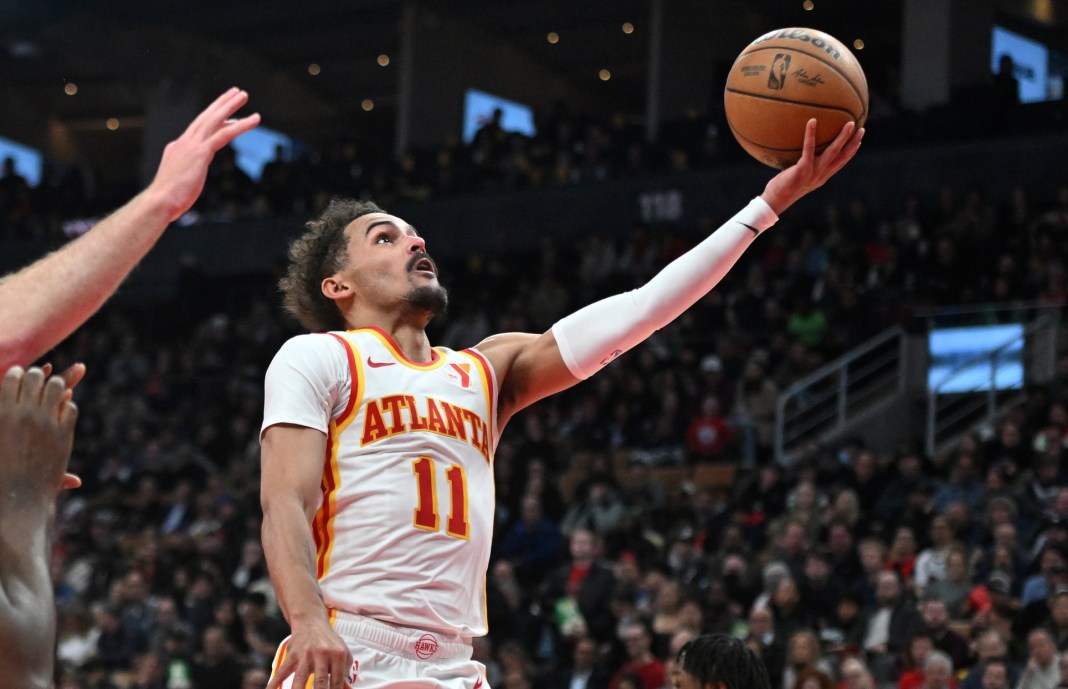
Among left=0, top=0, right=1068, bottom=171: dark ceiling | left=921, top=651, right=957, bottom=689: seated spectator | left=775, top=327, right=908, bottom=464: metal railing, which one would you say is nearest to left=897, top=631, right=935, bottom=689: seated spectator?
left=921, top=651, right=957, bottom=689: seated spectator

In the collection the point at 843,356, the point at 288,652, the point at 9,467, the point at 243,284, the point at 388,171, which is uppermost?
the point at 388,171

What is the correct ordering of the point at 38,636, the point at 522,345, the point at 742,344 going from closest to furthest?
the point at 38,636 → the point at 522,345 → the point at 742,344

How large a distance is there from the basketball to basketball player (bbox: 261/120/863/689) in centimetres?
13

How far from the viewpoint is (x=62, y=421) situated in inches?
90.4

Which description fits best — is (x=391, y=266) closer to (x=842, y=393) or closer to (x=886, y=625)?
(x=886, y=625)

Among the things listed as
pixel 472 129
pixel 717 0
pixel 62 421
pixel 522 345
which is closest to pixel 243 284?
pixel 472 129

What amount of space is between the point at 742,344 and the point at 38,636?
1563cm

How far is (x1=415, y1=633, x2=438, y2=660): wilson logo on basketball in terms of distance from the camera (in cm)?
425

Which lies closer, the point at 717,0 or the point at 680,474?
the point at 680,474

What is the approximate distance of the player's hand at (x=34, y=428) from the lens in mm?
2240

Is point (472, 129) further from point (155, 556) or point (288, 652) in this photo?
point (288, 652)

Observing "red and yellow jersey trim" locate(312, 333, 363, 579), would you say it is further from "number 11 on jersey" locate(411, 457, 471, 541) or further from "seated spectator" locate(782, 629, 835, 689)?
"seated spectator" locate(782, 629, 835, 689)

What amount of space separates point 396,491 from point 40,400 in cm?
211

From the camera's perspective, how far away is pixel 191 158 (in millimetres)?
2920
